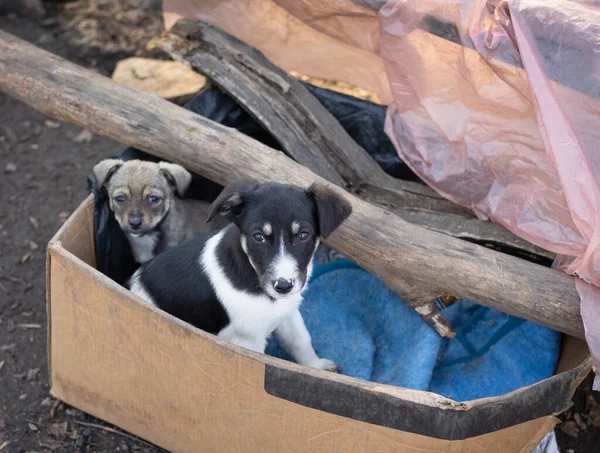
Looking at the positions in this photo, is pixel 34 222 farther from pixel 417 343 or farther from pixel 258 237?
pixel 417 343

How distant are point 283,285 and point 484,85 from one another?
1.66 metres

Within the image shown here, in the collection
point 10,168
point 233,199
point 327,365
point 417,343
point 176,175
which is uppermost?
point 233,199

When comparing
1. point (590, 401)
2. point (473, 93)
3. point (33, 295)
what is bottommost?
point (33, 295)

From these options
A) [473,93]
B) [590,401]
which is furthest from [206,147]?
[590,401]

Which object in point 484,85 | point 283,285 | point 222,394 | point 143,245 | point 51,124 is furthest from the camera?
point 51,124

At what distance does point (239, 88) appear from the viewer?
4.55 m

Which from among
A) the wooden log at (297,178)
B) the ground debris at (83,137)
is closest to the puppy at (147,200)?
the wooden log at (297,178)

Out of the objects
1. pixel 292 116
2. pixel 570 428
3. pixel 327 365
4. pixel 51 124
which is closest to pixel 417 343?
pixel 327 365

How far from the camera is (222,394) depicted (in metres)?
3.21

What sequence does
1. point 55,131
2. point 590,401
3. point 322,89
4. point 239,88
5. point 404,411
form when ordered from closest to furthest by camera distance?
1. point 404,411
2. point 590,401
3. point 239,88
4. point 322,89
5. point 55,131

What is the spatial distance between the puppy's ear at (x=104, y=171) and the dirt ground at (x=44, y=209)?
3.72 ft

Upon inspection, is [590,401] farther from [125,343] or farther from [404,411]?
[125,343]

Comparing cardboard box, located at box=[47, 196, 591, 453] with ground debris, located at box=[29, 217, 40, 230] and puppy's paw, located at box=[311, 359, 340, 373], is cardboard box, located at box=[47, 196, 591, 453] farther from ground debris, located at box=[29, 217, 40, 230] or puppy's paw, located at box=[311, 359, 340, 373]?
ground debris, located at box=[29, 217, 40, 230]

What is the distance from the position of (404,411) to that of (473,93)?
6.28 feet
